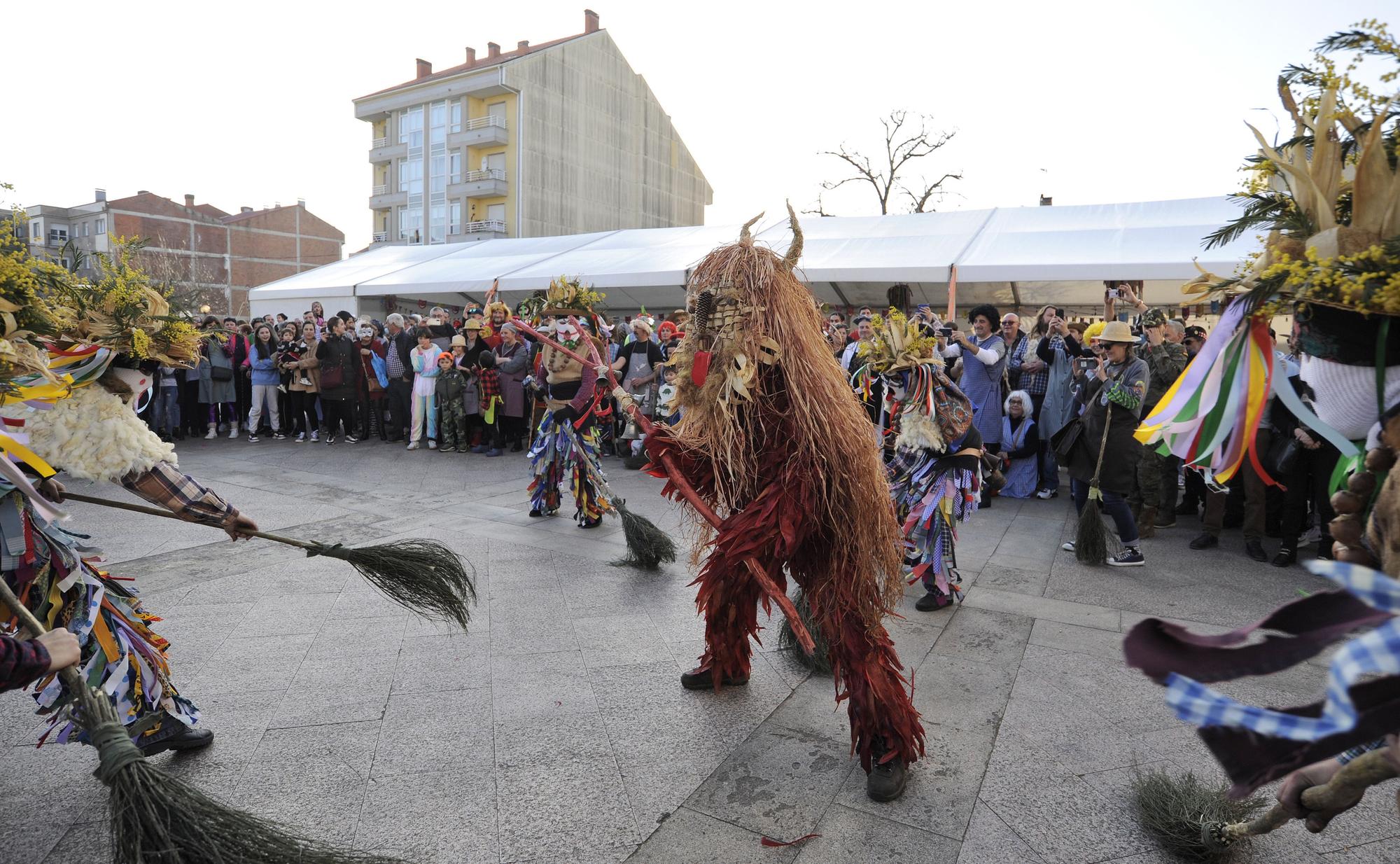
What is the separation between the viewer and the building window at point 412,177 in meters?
43.3

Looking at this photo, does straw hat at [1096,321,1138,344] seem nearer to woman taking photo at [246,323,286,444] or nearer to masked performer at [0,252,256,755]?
masked performer at [0,252,256,755]

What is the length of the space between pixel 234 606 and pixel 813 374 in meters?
4.10

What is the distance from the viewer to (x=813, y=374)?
10.1ft

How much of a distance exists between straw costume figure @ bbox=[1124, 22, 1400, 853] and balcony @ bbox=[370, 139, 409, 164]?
156 feet

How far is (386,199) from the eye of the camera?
1724 inches

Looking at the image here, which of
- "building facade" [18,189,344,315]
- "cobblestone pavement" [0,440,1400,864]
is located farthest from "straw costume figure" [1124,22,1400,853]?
"building facade" [18,189,344,315]

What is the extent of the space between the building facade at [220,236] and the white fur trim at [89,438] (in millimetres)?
47727

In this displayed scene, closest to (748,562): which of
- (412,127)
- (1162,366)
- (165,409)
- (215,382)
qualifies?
(1162,366)

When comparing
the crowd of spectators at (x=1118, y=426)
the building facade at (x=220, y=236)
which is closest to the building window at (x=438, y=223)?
the building facade at (x=220, y=236)

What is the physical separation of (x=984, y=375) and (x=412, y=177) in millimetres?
42384

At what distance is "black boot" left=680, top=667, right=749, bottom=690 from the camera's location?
381cm

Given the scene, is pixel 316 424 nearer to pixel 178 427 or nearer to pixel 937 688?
pixel 178 427

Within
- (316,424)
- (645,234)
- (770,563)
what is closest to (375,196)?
(645,234)

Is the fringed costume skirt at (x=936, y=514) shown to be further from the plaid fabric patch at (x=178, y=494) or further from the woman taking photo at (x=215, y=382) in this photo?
the woman taking photo at (x=215, y=382)
